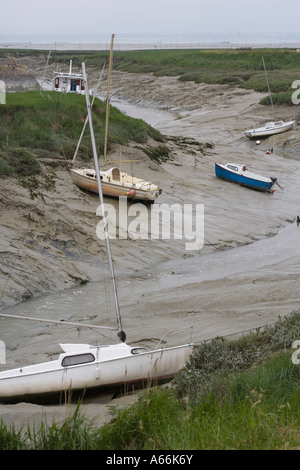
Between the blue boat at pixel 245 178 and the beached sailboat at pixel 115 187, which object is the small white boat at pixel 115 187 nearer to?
the beached sailboat at pixel 115 187

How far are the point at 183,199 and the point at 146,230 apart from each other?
17.3 feet

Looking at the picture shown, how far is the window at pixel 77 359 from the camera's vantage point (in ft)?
37.0

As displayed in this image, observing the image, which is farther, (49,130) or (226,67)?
(226,67)

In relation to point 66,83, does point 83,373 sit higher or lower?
lower

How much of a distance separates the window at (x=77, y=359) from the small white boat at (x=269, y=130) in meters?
43.4

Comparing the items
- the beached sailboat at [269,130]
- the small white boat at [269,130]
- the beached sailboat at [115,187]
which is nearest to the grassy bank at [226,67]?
the beached sailboat at [269,130]

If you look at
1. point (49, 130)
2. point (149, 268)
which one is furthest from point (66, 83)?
point (149, 268)

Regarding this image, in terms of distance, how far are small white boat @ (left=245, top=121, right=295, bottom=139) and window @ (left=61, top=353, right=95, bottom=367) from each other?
43404 mm

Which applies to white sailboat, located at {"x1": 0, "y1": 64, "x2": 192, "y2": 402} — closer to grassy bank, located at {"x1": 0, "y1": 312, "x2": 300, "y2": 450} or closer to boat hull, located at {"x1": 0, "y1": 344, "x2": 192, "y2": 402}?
boat hull, located at {"x1": 0, "y1": 344, "x2": 192, "y2": 402}

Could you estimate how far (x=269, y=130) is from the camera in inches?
2057

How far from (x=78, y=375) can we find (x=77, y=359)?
34 centimetres

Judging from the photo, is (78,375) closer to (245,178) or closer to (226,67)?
(245,178)

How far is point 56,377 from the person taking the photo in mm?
11023

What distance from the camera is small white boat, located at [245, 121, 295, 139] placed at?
52250 millimetres
